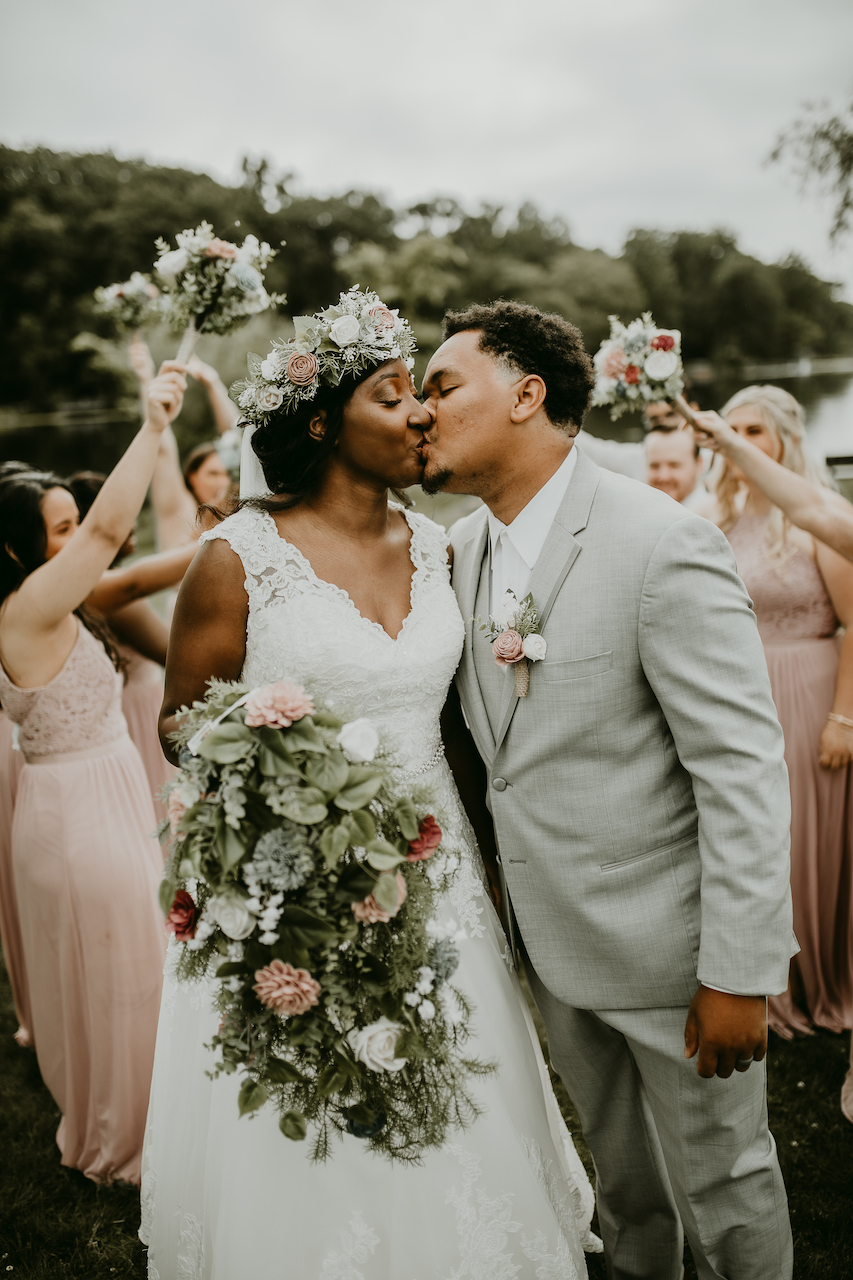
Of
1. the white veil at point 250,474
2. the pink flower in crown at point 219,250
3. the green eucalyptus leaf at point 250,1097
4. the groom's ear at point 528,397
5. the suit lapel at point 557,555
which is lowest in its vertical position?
the green eucalyptus leaf at point 250,1097

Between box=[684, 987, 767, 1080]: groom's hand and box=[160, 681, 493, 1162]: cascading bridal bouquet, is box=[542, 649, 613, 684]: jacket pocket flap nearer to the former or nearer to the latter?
box=[160, 681, 493, 1162]: cascading bridal bouquet

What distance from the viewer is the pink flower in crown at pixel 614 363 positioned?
422 cm

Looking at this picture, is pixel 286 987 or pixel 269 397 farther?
pixel 269 397

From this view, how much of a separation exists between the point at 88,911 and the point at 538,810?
2.32 m

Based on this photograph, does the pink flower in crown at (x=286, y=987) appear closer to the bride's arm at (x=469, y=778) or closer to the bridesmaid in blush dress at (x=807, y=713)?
the bride's arm at (x=469, y=778)

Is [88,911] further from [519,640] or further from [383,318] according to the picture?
[383,318]

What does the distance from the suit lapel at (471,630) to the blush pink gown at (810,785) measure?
2.19 meters

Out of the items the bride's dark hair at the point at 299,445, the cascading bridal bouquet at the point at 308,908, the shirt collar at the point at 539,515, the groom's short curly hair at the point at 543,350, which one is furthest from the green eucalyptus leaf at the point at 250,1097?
the groom's short curly hair at the point at 543,350

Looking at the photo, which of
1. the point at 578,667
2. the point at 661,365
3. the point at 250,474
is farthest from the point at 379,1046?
the point at 661,365

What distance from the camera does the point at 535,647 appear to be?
2189mm

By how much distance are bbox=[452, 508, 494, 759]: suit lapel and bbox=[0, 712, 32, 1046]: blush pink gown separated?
3144 mm

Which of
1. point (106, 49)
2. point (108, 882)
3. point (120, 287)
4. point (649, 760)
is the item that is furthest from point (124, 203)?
point (649, 760)

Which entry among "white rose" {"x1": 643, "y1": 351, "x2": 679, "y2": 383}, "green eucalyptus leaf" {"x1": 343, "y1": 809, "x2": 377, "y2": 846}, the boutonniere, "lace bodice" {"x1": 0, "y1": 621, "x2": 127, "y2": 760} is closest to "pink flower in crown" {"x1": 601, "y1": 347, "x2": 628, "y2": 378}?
"white rose" {"x1": 643, "y1": 351, "x2": 679, "y2": 383}

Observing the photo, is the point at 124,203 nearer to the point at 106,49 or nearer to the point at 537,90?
the point at 106,49
